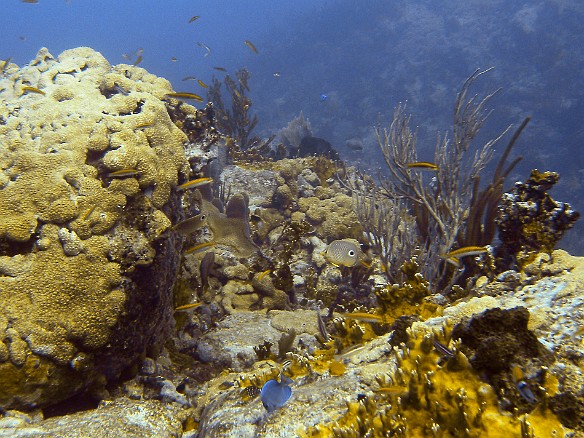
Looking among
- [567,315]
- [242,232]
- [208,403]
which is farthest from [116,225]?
[567,315]

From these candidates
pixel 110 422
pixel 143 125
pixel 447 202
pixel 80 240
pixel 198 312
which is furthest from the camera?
pixel 198 312

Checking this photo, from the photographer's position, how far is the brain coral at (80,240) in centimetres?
310

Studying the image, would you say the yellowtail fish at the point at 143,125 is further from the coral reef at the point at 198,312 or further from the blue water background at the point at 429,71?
the blue water background at the point at 429,71

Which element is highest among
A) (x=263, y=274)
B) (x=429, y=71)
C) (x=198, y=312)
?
(x=429, y=71)

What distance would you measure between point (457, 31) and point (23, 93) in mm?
37765

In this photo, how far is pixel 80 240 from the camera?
340 cm

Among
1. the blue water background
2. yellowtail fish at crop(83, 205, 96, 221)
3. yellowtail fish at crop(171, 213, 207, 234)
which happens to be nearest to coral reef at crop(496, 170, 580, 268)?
yellowtail fish at crop(171, 213, 207, 234)

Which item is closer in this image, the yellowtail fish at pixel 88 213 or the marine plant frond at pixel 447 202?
the yellowtail fish at pixel 88 213

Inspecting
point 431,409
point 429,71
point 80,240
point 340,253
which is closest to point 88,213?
point 80,240

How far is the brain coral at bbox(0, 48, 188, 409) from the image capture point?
3102 mm

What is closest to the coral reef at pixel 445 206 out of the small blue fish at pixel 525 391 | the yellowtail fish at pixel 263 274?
the yellowtail fish at pixel 263 274

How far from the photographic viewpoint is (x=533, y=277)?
11.3ft

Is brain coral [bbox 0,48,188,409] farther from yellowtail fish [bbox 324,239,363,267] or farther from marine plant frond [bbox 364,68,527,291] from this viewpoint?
marine plant frond [bbox 364,68,527,291]

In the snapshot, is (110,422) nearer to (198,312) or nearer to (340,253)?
(198,312)
